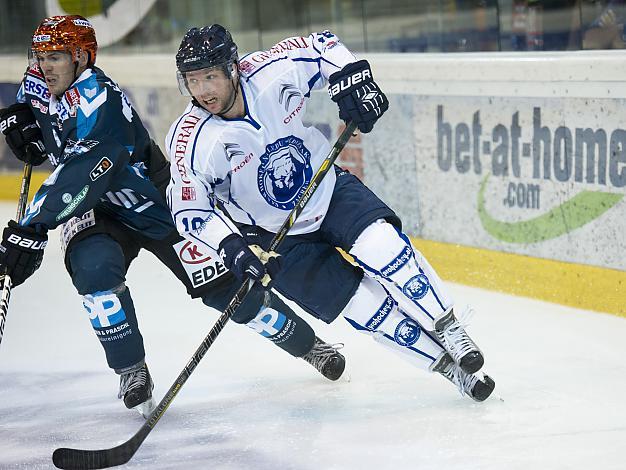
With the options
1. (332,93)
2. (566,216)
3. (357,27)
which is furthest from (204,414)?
(357,27)

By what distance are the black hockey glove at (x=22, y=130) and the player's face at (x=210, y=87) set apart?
690mm

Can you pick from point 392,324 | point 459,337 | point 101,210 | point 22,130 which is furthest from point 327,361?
point 22,130

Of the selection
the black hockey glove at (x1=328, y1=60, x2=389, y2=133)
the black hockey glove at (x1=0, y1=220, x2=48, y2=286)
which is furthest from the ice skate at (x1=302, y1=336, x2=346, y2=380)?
the black hockey glove at (x1=0, y1=220, x2=48, y2=286)

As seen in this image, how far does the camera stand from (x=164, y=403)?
106 inches

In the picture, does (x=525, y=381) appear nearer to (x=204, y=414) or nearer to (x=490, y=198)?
(x=204, y=414)

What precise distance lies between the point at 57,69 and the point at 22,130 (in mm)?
329

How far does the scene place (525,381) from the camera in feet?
10.1

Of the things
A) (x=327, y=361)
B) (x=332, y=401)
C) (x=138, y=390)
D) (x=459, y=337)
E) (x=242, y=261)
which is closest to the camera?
(x=242, y=261)

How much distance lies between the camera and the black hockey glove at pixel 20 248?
109 inches

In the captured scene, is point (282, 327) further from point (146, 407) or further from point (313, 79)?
point (313, 79)

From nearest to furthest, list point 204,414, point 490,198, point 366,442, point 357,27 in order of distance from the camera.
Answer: point 366,442 < point 204,414 < point 490,198 < point 357,27

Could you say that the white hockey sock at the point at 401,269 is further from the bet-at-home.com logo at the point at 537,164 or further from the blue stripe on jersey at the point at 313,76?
the bet-at-home.com logo at the point at 537,164

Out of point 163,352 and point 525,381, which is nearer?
point 525,381

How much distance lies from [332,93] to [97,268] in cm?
76
